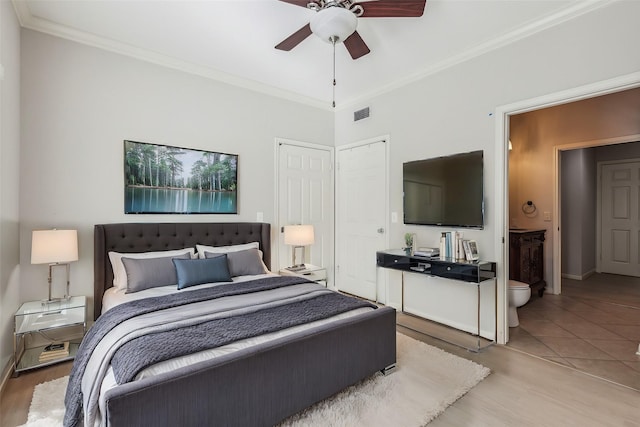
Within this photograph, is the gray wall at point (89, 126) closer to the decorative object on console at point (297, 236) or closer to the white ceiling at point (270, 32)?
the white ceiling at point (270, 32)

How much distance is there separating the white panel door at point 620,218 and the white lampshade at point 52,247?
324 inches

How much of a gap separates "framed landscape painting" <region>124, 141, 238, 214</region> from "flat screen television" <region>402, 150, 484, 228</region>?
2189 mm

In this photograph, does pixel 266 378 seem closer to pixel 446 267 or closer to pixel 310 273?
pixel 446 267

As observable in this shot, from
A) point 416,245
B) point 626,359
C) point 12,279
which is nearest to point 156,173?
point 12,279

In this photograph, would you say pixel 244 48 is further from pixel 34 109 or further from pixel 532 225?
pixel 532 225

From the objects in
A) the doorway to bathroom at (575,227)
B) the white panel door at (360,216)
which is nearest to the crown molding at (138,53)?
the white panel door at (360,216)

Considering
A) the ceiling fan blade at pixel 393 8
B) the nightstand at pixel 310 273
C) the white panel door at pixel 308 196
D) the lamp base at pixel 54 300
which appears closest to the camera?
the ceiling fan blade at pixel 393 8

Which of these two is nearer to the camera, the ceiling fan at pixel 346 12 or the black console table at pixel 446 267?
the ceiling fan at pixel 346 12

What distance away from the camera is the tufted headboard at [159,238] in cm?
295

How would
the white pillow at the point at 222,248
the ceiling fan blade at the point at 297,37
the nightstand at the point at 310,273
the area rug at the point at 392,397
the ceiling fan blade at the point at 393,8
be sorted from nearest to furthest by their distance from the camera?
the area rug at the point at 392,397 < the ceiling fan blade at the point at 393,8 < the ceiling fan blade at the point at 297,37 < the white pillow at the point at 222,248 < the nightstand at the point at 310,273

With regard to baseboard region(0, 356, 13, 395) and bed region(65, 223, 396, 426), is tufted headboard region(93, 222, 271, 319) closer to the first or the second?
baseboard region(0, 356, 13, 395)

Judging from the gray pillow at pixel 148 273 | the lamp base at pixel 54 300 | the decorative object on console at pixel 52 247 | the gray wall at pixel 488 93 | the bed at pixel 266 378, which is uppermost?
the gray wall at pixel 488 93

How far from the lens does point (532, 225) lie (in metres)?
4.91

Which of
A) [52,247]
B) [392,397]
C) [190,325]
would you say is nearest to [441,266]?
[392,397]
